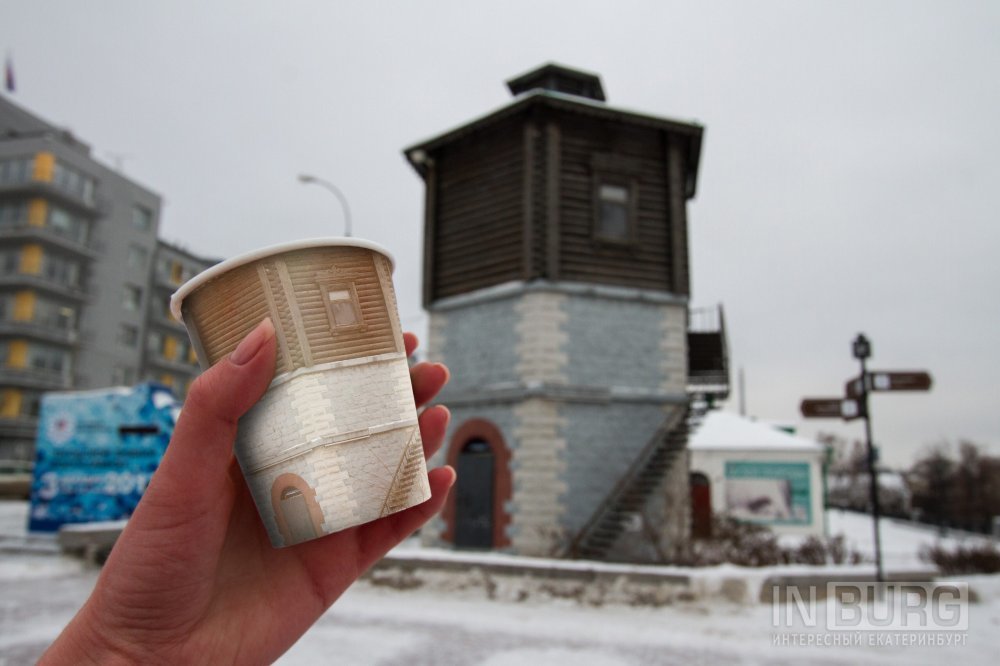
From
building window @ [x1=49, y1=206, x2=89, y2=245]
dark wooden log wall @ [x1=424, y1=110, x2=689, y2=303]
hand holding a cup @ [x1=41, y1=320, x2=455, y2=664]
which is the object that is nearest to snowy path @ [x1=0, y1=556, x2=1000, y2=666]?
hand holding a cup @ [x1=41, y1=320, x2=455, y2=664]

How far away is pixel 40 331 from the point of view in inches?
1645

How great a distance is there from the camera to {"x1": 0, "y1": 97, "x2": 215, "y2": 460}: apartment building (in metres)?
41.3

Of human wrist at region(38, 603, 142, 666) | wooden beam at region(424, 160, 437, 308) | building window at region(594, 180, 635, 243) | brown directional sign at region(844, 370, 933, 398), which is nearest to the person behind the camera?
human wrist at region(38, 603, 142, 666)

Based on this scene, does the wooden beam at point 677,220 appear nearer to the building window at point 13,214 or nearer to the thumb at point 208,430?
the thumb at point 208,430

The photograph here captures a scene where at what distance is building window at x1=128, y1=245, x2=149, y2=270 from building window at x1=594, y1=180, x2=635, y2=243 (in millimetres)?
44052

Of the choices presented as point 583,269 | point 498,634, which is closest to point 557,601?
point 498,634

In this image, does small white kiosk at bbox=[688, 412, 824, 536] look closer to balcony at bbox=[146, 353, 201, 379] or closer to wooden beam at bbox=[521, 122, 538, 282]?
wooden beam at bbox=[521, 122, 538, 282]

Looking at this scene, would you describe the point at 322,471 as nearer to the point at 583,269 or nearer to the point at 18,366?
the point at 583,269

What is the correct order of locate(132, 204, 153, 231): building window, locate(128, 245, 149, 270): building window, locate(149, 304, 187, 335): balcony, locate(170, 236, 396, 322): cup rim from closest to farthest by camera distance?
locate(170, 236, 396, 322): cup rim
locate(128, 245, 149, 270): building window
locate(132, 204, 153, 231): building window
locate(149, 304, 187, 335): balcony

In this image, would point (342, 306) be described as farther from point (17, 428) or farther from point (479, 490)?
point (17, 428)

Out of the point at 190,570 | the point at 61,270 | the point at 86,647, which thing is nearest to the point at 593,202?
the point at 190,570

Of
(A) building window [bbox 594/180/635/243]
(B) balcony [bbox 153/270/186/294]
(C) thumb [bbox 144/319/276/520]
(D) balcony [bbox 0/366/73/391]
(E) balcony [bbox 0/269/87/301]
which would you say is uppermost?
(B) balcony [bbox 153/270/186/294]

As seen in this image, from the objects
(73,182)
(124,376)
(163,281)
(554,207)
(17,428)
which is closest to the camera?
(554,207)

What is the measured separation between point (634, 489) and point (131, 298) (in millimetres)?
46149
